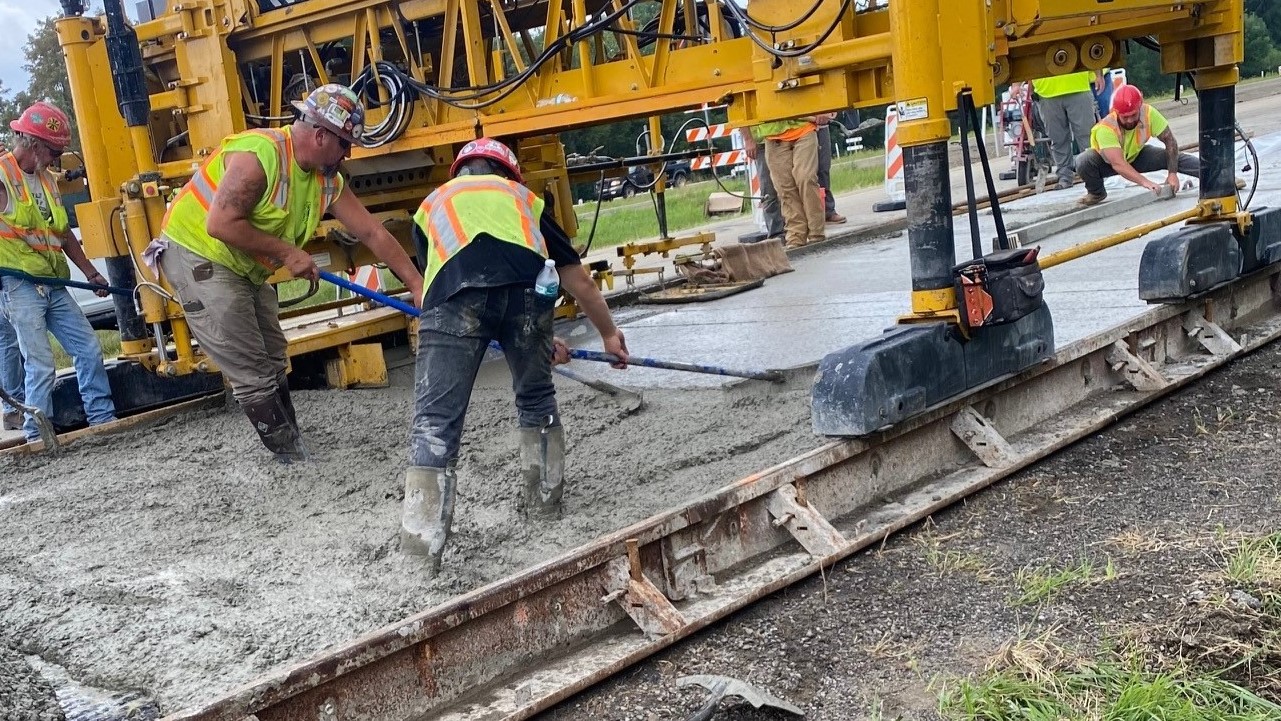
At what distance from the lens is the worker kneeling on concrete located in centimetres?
410

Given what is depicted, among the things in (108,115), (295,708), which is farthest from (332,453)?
(295,708)

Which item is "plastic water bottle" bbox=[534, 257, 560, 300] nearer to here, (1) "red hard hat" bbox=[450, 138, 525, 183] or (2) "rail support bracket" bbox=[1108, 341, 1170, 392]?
(1) "red hard hat" bbox=[450, 138, 525, 183]

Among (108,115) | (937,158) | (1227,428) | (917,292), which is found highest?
(108,115)

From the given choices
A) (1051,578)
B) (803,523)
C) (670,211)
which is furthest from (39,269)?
(670,211)

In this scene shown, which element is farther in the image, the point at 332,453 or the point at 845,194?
the point at 845,194

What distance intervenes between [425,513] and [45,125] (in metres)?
4.08

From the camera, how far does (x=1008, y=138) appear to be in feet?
61.6

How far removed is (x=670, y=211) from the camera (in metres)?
21.2

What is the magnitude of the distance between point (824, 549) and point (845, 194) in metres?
15.9

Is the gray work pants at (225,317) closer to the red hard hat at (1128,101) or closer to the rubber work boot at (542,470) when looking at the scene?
the rubber work boot at (542,470)

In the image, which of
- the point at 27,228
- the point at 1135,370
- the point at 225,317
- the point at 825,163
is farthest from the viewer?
the point at 825,163

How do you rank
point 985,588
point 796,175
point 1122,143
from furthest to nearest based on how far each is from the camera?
point 796,175 → point 1122,143 → point 985,588

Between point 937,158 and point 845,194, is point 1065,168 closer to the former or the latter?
point 845,194

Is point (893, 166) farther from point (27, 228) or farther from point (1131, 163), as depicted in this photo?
point (27, 228)
